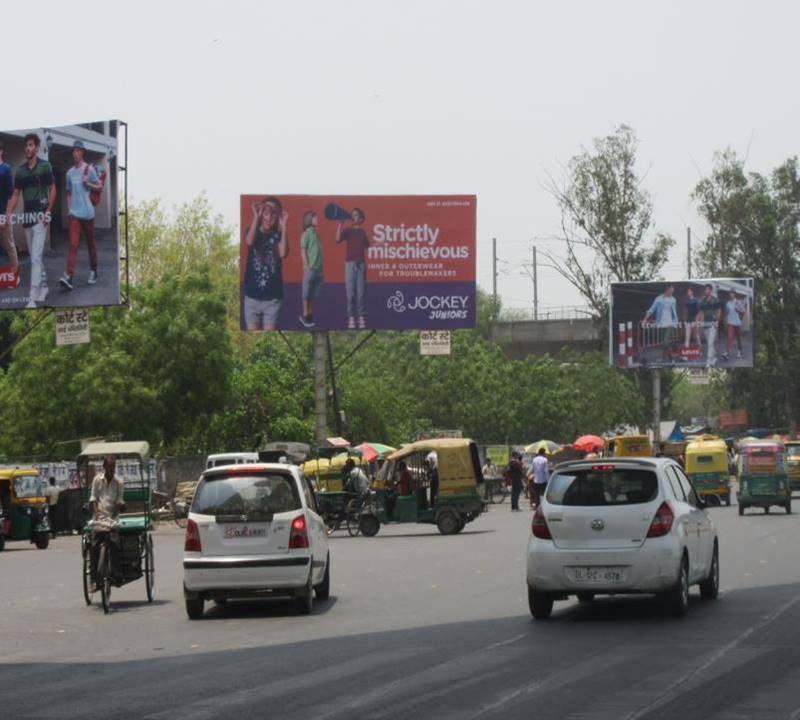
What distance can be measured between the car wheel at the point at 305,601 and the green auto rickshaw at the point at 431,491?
59.8ft

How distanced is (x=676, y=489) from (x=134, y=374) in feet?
120

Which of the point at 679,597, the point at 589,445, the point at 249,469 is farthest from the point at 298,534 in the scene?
the point at 589,445

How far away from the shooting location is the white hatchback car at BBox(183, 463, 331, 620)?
→ 18.3 m

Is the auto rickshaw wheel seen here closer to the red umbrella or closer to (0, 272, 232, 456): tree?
(0, 272, 232, 456): tree

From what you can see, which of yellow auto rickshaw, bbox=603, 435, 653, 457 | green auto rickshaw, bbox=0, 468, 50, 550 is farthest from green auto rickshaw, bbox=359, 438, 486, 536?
yellow auto rickshaw, bbox=603, 435, 653, 457

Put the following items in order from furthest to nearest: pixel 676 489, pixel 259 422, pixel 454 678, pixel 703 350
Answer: pixel 703 350 → pixel 259 422 → pixel 676 489 → pixel 454 678

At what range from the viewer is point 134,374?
173 feet

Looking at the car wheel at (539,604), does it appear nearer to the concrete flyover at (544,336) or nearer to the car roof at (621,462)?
the car roof at (621,462)

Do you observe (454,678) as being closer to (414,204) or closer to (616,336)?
(414,204)

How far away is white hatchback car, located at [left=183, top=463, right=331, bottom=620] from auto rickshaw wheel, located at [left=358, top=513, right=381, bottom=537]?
61.6ft

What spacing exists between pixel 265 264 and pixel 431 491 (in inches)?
572

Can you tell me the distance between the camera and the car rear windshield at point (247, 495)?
18.5 metres

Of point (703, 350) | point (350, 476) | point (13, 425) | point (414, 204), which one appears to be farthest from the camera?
point (703, 350)

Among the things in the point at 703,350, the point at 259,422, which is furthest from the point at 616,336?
the point at 259,422
